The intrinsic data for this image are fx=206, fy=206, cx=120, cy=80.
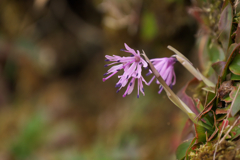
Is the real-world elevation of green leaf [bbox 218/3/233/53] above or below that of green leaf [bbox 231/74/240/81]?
above

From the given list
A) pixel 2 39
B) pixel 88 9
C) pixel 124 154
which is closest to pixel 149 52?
pixel 124 154

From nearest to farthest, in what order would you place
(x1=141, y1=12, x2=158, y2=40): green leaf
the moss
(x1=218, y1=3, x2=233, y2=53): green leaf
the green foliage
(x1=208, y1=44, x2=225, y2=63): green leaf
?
the moss → (x1=218, y1=3, x2=233, y2=53): green leaf → (x1=208, y1=44, x2=225, y2=63): green leaf → (x1=141, y1=12, x2=158, y2=40): green leaf → the green foliage

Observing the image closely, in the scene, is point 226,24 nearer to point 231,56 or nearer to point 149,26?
point 231,56

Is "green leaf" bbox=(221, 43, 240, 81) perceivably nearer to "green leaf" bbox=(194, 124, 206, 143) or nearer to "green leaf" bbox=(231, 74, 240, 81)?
"green leaf" bbox=(231, 74, 240, 81)

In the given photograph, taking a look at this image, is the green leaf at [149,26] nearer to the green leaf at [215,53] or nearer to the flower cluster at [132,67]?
the green leaf at [215,53]

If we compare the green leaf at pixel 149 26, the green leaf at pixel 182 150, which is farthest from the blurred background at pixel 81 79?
the green leaf at pixel 182 150

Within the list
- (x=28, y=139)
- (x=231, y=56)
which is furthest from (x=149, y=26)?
(x=28, y=139)

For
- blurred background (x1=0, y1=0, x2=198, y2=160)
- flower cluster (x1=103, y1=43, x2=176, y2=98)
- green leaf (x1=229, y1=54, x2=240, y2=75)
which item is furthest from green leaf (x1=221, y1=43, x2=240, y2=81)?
blurred background (x1=0, y1=0, x2=198, y2=160)
